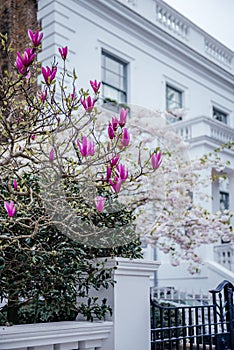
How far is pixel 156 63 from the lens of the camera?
460 inches

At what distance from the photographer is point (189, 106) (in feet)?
41.2

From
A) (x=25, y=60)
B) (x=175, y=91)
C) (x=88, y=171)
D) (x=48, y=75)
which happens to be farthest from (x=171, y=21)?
(x=25, y=60)

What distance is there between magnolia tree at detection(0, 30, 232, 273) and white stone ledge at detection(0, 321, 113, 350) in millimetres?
528

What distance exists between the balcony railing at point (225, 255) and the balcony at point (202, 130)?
2.47 m

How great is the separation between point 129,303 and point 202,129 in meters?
8.16

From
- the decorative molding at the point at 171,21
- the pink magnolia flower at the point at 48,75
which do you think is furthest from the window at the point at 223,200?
the pink magnolia flower at the point at 48,75

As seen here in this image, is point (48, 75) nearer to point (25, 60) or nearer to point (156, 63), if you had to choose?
point (25, 60)

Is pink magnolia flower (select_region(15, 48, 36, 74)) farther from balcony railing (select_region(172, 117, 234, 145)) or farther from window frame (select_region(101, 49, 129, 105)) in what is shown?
balcony railing (select_region(172, 117, 234, 145))

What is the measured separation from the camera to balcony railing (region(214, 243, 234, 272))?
34.1 ft

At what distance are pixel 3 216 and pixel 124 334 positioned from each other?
1140mm

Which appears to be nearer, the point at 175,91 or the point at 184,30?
the point at 175,91

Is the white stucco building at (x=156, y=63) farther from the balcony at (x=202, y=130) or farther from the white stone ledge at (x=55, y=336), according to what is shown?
the white stone ledge at (x=55, y=336)

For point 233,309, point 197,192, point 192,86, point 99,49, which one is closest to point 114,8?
point 99,49

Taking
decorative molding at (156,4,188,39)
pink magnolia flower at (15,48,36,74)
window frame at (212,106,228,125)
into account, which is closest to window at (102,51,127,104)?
decorative molding at (156,4,188,39)
